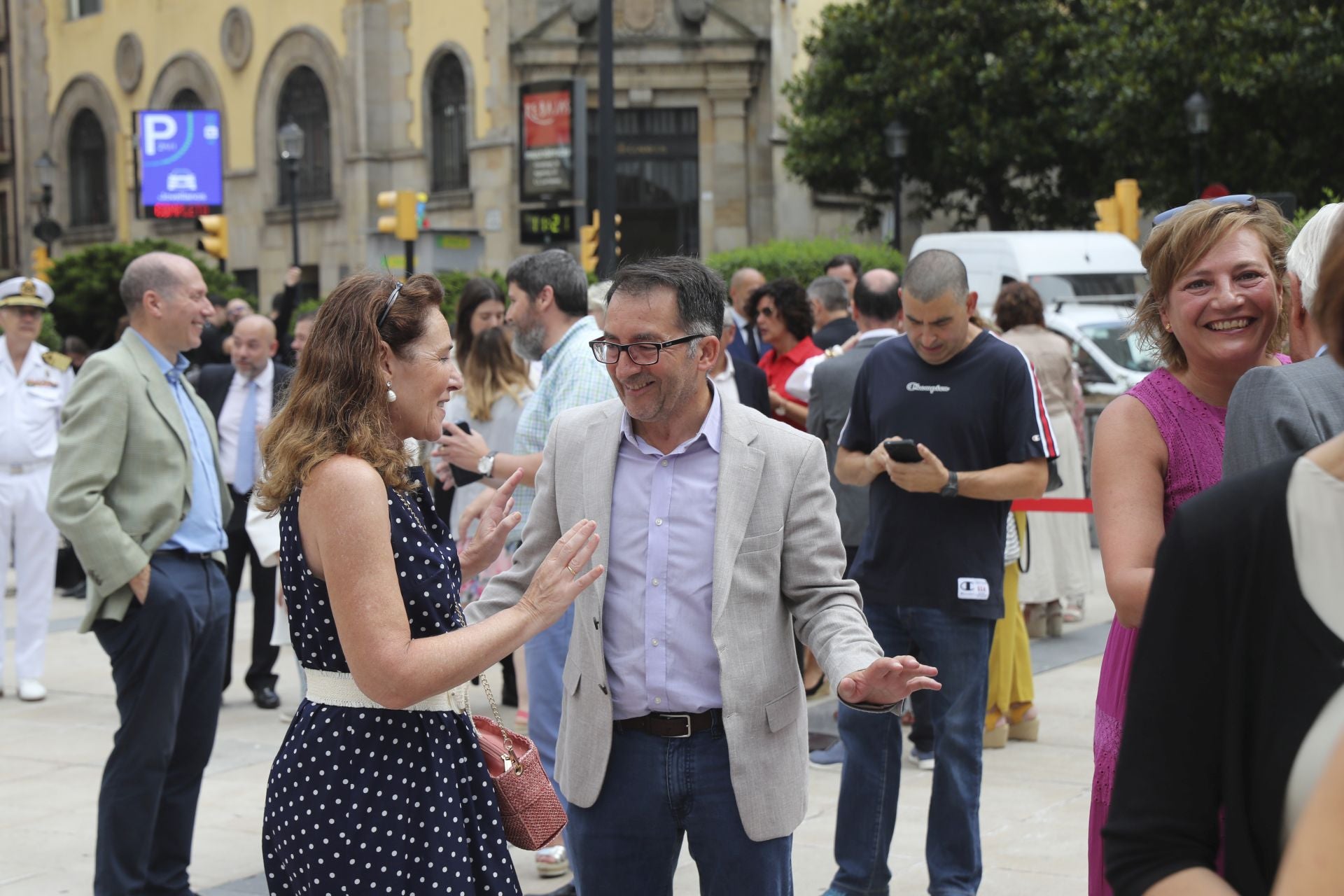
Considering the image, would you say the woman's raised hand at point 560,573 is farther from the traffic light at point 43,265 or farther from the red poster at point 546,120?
the traffic light at point 43,265

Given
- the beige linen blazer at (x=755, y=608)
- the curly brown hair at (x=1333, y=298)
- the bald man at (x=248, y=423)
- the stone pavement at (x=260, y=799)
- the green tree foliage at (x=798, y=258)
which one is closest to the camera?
the curly brown hair at (x=1333, y=298)

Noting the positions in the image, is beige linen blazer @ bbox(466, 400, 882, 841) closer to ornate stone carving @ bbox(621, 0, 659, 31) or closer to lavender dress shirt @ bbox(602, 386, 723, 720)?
lavender dress shirt @ bbox(602, 386, 723, 720)

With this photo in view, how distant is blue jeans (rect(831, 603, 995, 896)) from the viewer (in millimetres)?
5176

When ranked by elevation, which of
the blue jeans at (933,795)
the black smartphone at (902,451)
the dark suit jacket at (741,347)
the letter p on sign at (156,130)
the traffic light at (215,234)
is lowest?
the blue jeans at (933,795)

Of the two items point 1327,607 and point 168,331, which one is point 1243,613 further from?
point 168,331

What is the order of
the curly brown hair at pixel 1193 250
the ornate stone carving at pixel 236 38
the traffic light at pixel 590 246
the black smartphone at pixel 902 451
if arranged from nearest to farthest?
the curly brown hair at pixel 1193 250 → the black smartphone at pixel 902 451 → the traffic light at pixel 590 246 → the ornate stone carving at pixel 236 38

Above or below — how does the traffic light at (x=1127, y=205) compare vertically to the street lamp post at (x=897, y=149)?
below

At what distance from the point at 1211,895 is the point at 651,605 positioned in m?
1.92

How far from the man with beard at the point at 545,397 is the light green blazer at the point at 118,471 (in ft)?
3.08

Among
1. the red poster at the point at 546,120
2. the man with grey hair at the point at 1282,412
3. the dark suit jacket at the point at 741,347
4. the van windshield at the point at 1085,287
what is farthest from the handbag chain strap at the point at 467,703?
the red poster at the point at 546,120

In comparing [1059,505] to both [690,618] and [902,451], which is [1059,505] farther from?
[690,618]

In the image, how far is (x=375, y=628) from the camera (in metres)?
3.01

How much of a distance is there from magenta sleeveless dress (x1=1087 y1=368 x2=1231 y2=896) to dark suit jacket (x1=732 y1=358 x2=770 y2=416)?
199 inches

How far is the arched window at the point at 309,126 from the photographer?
124ft
